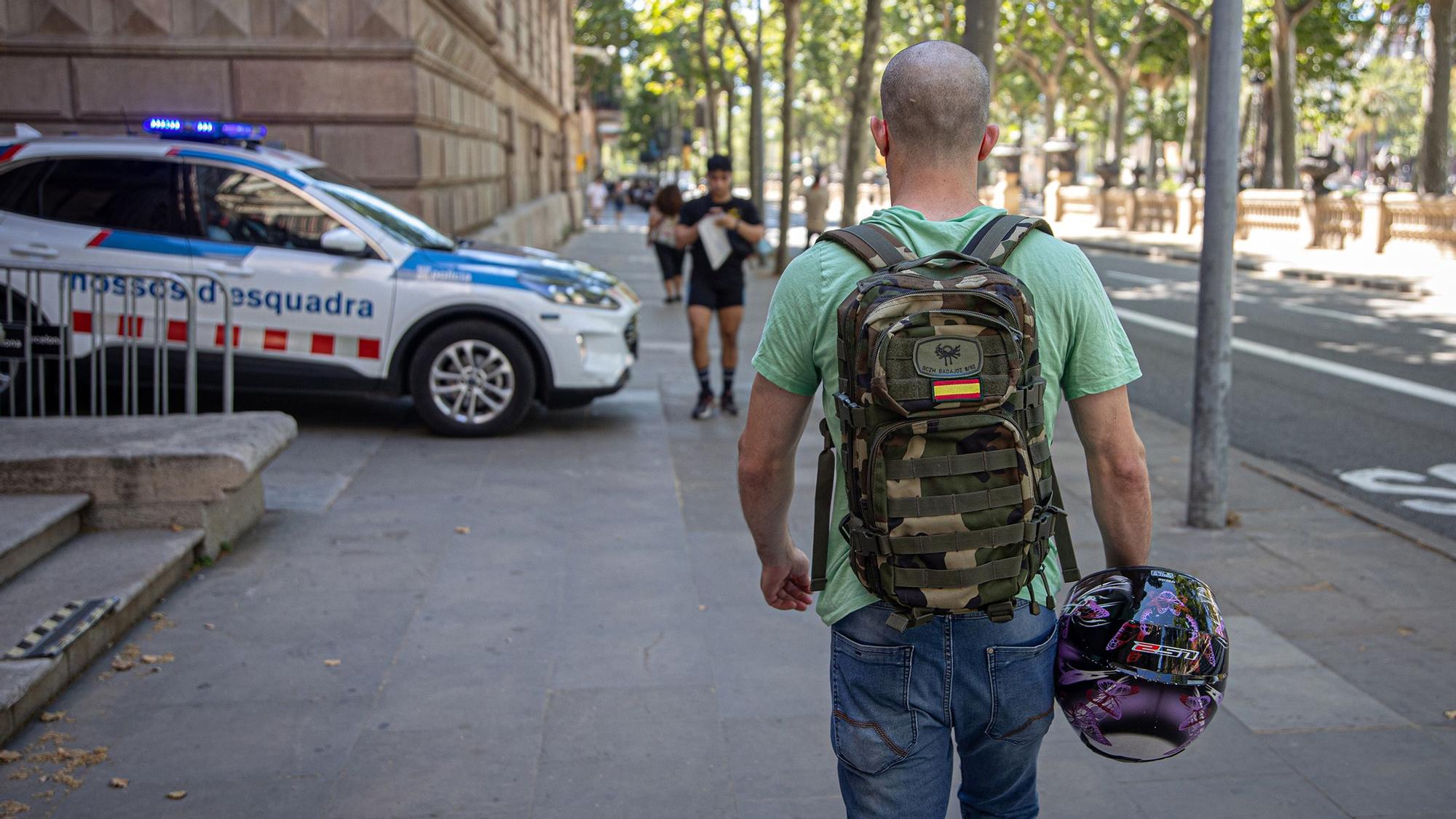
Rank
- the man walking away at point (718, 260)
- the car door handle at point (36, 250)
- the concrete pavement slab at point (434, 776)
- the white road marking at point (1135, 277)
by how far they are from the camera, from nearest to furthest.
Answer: the concrete pavement slab at point (434, 776)
the car door handle at point (36, 250)
the man walking away at point (718, 260)
the white road marking at point (1135, 277)

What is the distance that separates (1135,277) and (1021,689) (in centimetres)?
Result: 2310

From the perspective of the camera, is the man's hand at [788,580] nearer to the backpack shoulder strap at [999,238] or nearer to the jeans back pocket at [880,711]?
the jeans back pocket at [880,711]

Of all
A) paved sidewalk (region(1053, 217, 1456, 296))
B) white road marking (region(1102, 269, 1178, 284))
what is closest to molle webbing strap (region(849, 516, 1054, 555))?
paved sidewalk (region(1053, 217, 1456, 296))

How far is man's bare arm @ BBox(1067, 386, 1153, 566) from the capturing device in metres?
2.34

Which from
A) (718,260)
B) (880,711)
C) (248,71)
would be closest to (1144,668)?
(880,711)

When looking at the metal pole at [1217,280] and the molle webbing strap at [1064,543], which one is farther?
the metal pole at [1217,280]

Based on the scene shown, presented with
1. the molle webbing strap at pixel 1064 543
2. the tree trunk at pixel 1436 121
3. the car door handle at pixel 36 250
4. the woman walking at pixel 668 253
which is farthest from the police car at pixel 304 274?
the tree trunk at pixel 1436 121

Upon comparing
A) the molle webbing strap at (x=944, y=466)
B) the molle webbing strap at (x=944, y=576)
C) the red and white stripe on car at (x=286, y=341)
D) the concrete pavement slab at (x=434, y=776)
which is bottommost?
the concrete pavement slab at (x=434, y=776)

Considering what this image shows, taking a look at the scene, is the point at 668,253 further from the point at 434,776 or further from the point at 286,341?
the point at 434,776

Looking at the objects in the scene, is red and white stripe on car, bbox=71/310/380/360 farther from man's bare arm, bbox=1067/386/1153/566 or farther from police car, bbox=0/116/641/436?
man's bare arm, bbox=1067/386/1153/566

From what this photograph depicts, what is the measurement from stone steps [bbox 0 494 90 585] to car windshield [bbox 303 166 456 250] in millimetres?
3516

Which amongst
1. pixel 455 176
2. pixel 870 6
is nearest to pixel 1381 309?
pixel 870 6

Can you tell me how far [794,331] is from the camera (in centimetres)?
233

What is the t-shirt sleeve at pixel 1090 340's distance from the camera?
2285 mm
